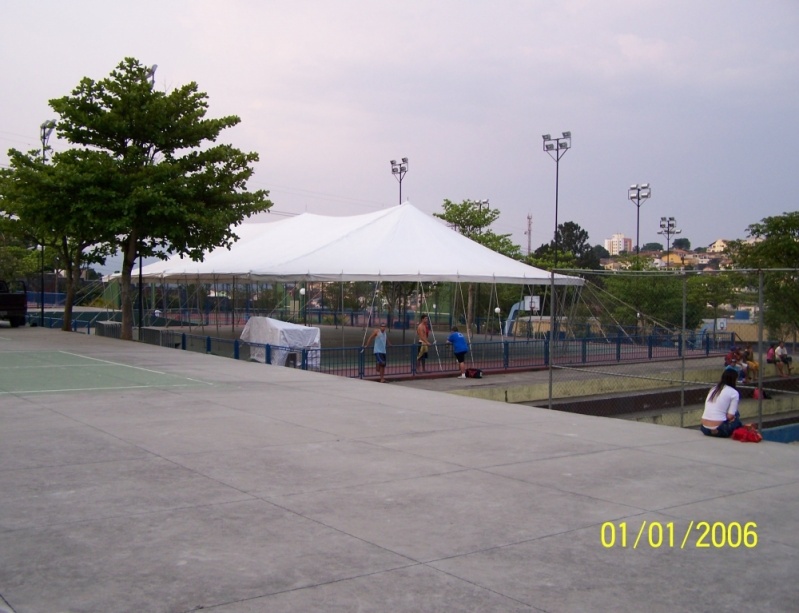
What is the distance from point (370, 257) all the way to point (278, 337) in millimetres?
5700

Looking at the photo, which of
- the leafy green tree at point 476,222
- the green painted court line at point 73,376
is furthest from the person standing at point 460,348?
the leafy green tree at point 476,222

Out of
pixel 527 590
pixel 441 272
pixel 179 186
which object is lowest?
pixel 527 590

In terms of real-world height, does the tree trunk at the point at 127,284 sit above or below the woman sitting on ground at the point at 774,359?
above

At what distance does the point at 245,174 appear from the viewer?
29.2 meters

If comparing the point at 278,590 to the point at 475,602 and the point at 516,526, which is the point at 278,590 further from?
the point at 516,526

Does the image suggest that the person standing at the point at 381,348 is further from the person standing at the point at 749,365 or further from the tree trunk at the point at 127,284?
the tree trunk at the point at 127,284

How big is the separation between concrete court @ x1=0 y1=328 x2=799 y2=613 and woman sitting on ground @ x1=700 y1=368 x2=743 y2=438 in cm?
29

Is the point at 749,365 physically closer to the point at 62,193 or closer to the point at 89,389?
the point at 89,389

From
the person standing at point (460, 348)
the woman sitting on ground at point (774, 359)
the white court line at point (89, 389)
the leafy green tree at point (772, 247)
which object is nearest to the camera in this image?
the white court line at point (89, 389)

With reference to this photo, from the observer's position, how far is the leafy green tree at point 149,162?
85.0ft

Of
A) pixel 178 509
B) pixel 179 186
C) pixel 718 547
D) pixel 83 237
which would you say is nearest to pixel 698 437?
pixel 718 547

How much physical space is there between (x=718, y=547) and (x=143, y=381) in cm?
1231

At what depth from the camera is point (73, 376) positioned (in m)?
16.5

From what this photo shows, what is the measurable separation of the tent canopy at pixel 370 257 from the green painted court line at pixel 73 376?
889 cm
